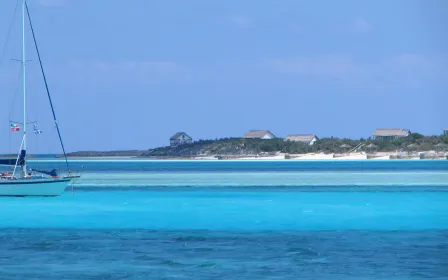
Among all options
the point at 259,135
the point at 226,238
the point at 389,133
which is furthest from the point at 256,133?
the point at 226,238

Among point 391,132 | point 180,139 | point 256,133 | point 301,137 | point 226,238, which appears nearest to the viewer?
point 226,238

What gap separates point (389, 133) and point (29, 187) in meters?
100

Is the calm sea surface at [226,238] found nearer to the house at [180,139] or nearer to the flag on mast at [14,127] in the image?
the flag on mast at [14,127]

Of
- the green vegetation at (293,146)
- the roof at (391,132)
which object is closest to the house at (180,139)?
the green vegetation at (293,146)

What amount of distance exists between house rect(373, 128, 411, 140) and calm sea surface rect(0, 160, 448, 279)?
9525cm

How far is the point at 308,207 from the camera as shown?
89.9ft

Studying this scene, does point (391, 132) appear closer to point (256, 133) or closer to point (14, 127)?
point (256, 133)

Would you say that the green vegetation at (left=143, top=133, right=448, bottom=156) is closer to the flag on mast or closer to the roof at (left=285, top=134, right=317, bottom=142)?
the roof at (left=285, top=134, right=317, bottom=142)

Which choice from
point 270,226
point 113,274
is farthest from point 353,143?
point 113,274

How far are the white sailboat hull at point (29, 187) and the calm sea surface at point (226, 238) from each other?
0.49m

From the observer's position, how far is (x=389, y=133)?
12688 centimetres

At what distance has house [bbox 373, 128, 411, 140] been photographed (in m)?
126

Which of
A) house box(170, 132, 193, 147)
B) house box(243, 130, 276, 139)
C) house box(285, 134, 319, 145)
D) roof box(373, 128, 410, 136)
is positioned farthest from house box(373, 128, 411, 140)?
house box(170, 132, 193, 147)

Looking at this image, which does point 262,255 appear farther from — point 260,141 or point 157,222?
point 260,141
